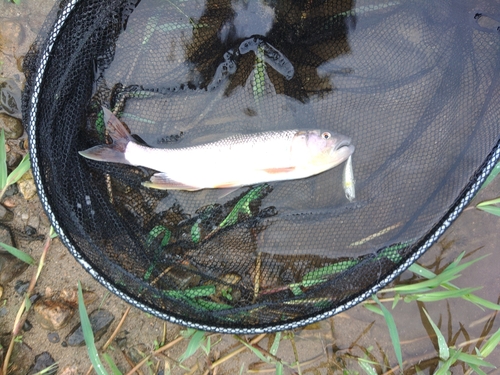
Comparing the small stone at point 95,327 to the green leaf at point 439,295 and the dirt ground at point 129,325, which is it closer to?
the dirt ground at point 129,325

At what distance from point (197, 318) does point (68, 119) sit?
1.20 metres

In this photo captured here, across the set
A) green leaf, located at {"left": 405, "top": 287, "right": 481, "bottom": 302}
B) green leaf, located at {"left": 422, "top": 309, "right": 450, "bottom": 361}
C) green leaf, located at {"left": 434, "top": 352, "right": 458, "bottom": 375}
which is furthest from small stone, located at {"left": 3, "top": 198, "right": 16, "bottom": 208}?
green leaf, located at {"left": 434, "top": 352, "right": 458, "bottom": 375}

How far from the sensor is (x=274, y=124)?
233cm

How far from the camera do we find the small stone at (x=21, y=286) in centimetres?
228

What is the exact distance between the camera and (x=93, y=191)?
82.7 inches

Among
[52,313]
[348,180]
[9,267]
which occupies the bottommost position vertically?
[52,313]

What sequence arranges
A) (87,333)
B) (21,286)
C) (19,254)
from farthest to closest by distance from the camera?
(21,286) → (19,254) → (87,333)

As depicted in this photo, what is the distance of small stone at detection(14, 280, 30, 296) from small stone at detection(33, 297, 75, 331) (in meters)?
0.10

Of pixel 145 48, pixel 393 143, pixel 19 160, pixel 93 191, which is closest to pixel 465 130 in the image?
pixel 393 143

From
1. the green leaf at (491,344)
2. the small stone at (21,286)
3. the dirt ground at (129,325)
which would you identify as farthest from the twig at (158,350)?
the green leaf at (491,344)

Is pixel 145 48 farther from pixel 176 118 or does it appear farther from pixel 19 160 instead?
pixel 19 160

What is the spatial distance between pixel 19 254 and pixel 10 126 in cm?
74

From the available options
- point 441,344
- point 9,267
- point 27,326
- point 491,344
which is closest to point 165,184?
point 9,267

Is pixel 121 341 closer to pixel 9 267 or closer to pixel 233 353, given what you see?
pixel 233 353
